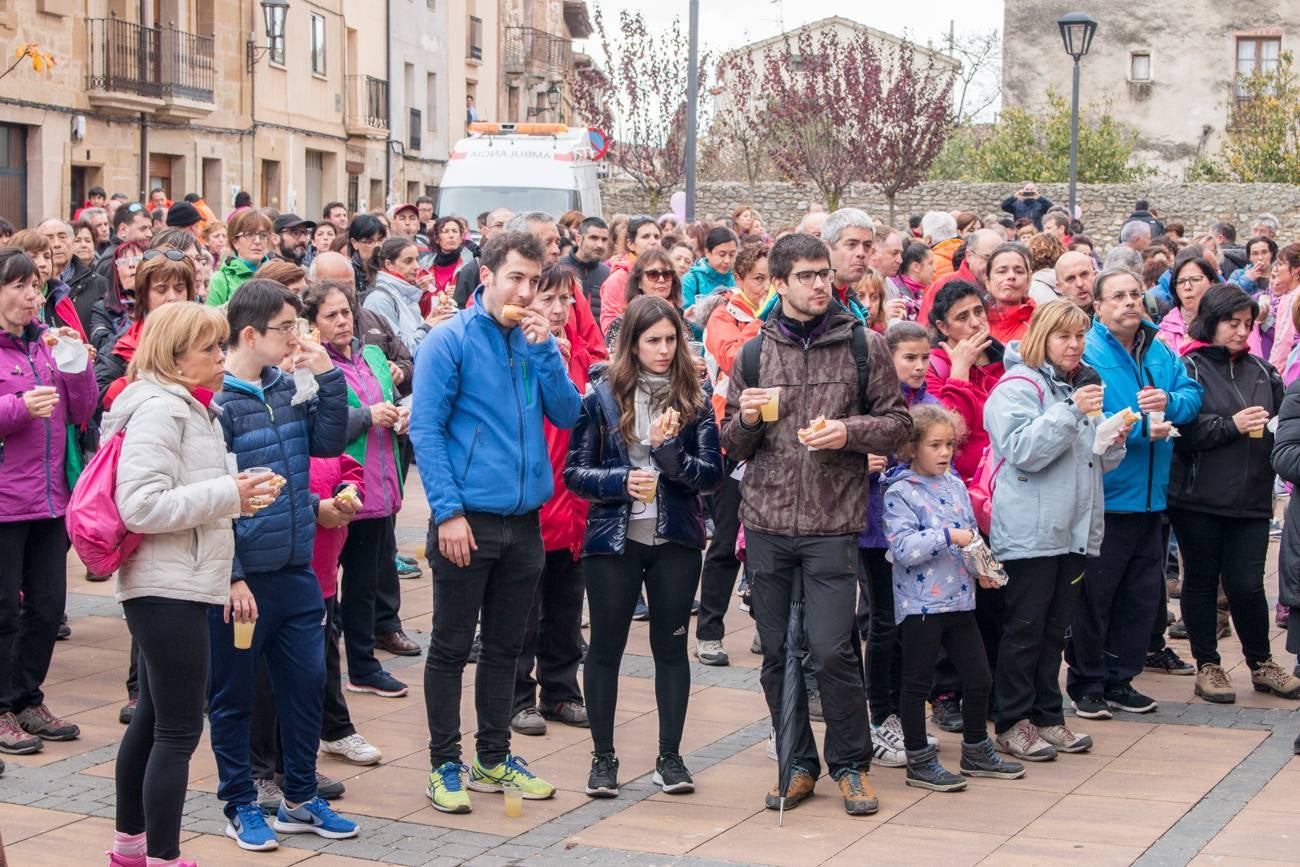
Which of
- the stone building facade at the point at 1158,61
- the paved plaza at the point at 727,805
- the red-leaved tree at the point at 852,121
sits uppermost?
the stone building facade at the point at 1158,61

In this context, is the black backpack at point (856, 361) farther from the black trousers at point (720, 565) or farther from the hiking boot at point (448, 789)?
the black trousers at point (720, 565)

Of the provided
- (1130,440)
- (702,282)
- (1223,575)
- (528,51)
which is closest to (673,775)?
(1130,440)

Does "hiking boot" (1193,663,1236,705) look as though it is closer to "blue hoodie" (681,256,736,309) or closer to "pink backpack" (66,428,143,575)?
"blue hoodie" (681,256,736,309)

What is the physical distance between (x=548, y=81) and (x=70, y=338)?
4817 centimetres

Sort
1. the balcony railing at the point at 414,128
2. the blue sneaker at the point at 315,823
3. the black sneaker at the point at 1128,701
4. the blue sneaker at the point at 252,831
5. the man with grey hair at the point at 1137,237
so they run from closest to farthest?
the blue sneaker at the point at 252,831
the blue sneaker at the point at 315,823
the black sneaker at the point at 1128,701
the man with grey hair at the point at 1137,237
the balcony railing at the point at 414,128

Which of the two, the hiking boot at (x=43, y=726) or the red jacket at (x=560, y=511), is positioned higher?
the red jacket at (x=560, y=511)

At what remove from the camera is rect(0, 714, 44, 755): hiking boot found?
22.6 ft

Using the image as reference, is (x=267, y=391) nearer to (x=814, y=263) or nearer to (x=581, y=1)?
(x=814, y=263)

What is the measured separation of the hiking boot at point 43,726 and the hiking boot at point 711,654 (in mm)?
3006

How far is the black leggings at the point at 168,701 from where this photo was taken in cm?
523

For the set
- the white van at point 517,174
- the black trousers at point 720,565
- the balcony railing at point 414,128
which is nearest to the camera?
the black trousers at point 720,565

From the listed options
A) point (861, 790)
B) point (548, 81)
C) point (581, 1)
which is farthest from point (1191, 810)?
point (581, 1)

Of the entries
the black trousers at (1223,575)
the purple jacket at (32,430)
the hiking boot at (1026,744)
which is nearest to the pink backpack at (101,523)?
the purple jacket at (32,430)

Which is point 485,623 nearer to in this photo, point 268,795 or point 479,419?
point 479,419
